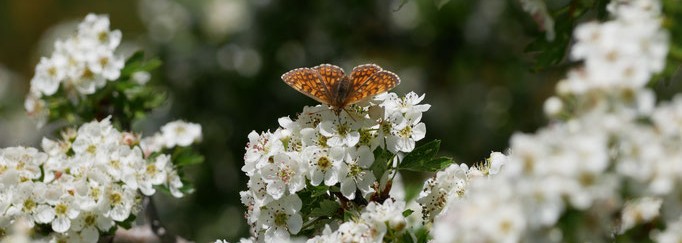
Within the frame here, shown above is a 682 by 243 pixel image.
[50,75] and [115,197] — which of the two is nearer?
[115,197]

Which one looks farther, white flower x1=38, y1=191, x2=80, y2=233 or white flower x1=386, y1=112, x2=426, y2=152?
white flower x1=38, y1=191, x2=80, y2=233

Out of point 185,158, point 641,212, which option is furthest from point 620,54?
point 185,158

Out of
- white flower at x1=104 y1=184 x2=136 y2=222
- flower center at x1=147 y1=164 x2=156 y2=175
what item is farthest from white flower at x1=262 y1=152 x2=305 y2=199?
flower center at x1=147 y1=164 x2=156 y2=175

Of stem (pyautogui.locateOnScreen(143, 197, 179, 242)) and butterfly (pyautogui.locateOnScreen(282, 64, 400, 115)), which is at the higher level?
stem (pyautogui.locateOnScreen(143, 197, 179, 242))

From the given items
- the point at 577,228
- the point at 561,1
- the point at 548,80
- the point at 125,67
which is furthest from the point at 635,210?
the point at 548,80

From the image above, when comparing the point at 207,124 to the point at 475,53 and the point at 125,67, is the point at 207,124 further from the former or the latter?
the point at 125,67

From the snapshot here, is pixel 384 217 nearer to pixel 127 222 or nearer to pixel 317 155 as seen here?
pixel 317 155

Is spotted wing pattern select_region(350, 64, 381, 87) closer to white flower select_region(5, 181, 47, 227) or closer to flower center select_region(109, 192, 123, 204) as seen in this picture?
flower center select_region(109, 192, 123, 204)
